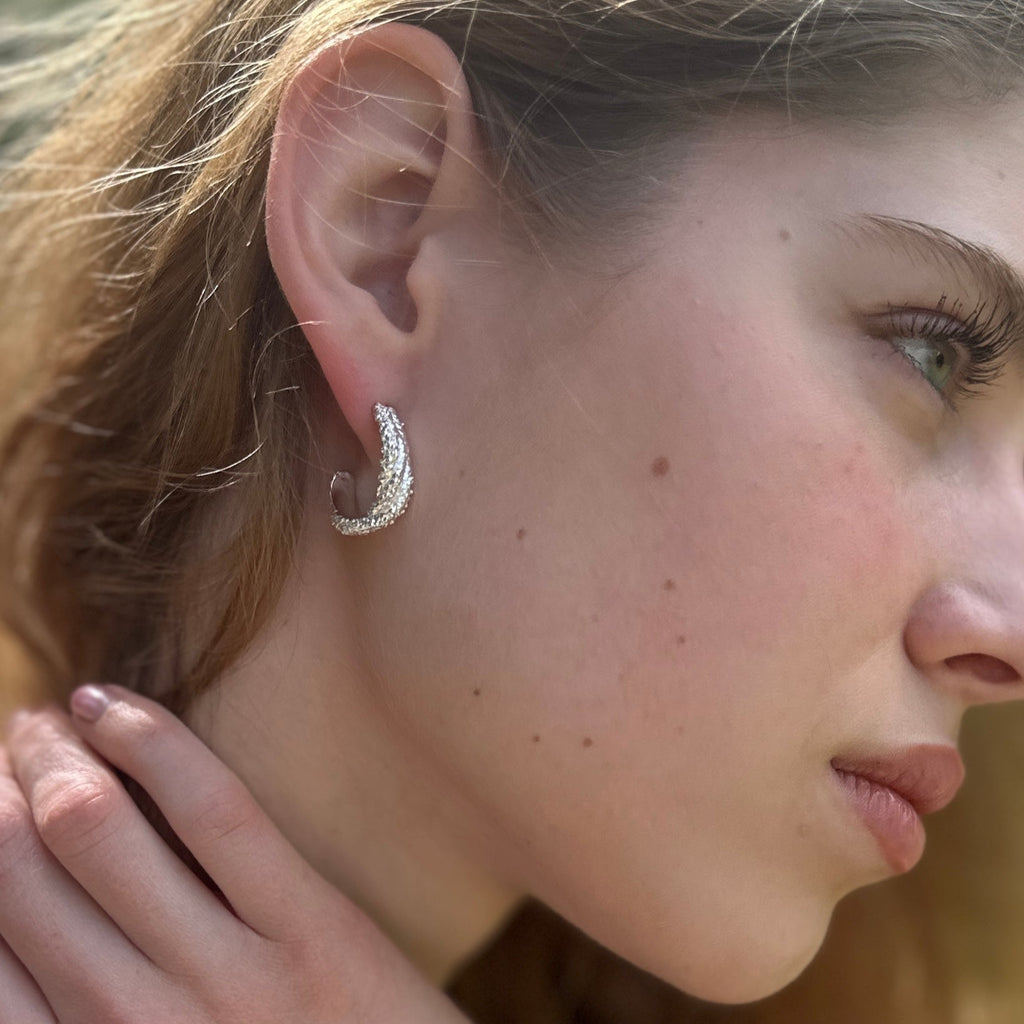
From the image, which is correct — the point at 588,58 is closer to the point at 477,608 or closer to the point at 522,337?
the point at 522,337

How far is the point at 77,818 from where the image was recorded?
42.3 inches

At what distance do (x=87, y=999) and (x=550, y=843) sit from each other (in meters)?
0.42

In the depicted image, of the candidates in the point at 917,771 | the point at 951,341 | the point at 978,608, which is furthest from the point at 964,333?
the point at 917,771

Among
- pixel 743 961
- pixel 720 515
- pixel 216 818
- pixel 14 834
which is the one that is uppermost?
pixel 720 515

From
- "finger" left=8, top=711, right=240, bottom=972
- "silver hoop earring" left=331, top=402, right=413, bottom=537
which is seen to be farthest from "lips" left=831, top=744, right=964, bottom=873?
"finger" left=8, top=711, right=240, bottom=972

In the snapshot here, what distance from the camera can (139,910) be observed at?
106cm

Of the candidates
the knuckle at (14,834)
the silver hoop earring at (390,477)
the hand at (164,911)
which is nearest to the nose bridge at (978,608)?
the silver hoop earring at (390,477)

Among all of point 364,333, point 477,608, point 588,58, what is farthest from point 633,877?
point 588,58

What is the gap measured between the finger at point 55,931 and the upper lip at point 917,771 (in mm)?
667

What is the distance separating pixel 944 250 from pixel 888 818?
1.73 ft

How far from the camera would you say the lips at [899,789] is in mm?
1099

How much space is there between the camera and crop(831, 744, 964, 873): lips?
110 cm

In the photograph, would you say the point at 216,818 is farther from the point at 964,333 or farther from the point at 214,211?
the point at 964,333

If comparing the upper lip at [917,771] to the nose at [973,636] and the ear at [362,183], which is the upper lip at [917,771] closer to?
the nose at [973,636]
